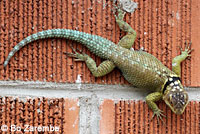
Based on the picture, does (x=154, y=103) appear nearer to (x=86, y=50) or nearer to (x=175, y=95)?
(x=175, y=95)

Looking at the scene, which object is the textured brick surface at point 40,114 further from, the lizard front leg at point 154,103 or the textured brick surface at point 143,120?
the lizard front leg at point 154,103

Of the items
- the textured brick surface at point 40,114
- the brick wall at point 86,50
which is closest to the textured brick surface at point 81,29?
the brick wall at point 86,50

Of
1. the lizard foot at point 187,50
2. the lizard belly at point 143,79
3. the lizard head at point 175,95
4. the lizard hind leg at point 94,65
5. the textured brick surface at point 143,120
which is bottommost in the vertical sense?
the textured brick surface at point 143,120

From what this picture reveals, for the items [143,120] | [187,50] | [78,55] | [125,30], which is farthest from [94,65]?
[187,50]

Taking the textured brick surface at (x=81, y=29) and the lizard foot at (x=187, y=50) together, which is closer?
the textured brick surface at (x=81, y=29)

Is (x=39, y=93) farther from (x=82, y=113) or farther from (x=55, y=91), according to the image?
(x=82, y=113)

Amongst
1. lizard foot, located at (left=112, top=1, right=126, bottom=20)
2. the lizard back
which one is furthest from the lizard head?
lizard foot, located at (left=112, top=1, right=126, bottom=20)
